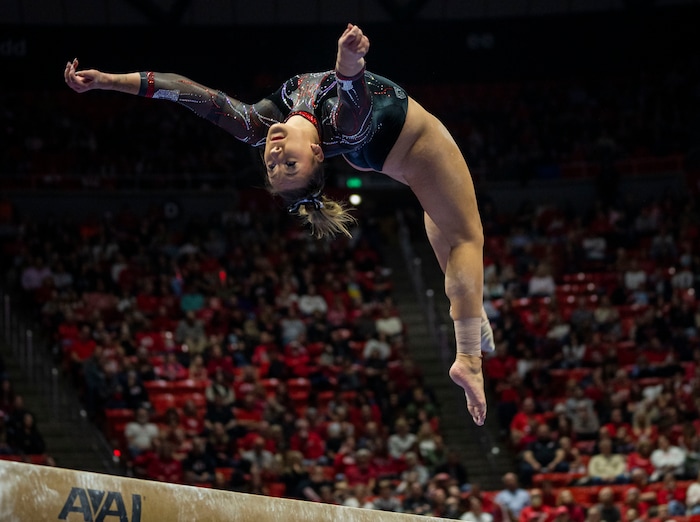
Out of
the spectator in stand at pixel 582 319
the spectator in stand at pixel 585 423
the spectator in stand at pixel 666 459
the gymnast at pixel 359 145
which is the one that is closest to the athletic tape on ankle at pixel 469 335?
the gymnast at pixel 359 145

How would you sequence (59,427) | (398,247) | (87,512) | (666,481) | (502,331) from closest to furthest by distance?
(87,512) < (666,481) < (59,427) < (502,331) < (398,247)

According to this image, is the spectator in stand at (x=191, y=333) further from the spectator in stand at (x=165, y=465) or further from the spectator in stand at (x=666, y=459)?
the spectator in stand at (x=666, y=459)

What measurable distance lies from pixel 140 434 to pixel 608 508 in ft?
18.1

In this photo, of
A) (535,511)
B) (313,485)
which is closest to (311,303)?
(313,485)

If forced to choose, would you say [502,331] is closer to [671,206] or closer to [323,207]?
[671,206]

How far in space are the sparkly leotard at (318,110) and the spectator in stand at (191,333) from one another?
31.2 feet

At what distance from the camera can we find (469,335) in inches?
216

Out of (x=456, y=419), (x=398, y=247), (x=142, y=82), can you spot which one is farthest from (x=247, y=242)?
(x=142, y=82)

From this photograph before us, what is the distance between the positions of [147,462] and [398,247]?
27.8 feet

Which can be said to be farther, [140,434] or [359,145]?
[140,434]

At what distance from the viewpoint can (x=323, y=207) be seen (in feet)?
16.9

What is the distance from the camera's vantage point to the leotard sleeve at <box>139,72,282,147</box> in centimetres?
534

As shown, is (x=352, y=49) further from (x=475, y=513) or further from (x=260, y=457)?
(x=260, y=457)

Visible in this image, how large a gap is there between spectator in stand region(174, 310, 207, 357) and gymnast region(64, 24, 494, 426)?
9.46m
